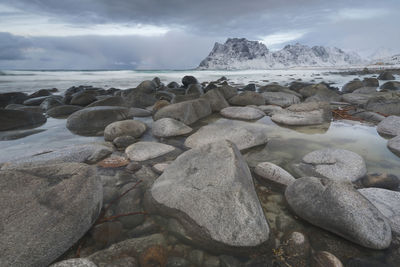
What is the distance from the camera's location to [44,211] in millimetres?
1601

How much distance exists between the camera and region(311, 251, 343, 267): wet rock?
1.51 meters

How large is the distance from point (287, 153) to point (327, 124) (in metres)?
2.57

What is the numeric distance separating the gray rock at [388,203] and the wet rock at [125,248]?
2.11 m

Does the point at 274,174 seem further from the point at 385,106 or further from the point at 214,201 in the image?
the point at 385,106

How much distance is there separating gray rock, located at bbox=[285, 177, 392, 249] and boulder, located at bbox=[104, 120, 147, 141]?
344cm

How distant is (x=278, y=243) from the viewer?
5.67 ft

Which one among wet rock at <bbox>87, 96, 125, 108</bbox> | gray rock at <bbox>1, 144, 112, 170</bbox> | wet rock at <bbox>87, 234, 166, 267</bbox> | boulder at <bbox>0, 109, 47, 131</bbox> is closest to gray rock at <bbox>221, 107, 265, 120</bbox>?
wet rock at <bbox>87, 96, 125, 108</bbox>

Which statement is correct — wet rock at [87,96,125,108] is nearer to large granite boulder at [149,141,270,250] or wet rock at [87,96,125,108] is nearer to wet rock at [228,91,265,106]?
wet rock at [228,91,265,106]

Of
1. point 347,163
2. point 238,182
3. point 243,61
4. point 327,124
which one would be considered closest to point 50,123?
point 238,182

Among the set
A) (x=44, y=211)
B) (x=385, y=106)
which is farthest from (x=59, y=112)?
(x=385, y=106)

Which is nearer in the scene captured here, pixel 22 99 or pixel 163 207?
pixel 163 207

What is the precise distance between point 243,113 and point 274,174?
3665 millimetres

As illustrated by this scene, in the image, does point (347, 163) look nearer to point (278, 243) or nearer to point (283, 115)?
point (278, 243)

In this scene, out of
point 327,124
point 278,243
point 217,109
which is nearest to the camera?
point 278,243
